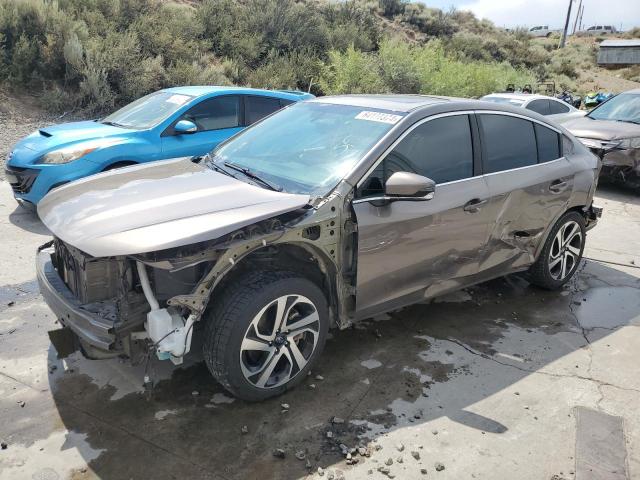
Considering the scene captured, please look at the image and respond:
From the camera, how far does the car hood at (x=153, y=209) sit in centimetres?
275

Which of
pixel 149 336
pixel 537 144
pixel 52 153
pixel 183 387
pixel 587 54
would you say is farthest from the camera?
pixel 587 54

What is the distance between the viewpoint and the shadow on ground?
Answer: 9.27ft

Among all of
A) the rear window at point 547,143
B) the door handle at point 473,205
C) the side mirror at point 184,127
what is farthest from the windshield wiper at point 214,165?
the rear window at point 547,143

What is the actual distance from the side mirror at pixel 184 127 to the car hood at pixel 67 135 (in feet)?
1.73

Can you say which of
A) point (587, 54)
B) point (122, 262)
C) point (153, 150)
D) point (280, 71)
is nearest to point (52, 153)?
point (153, 150)

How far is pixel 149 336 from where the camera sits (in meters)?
2.88

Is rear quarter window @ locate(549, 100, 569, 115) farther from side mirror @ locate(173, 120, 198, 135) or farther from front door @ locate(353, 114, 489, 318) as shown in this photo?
front door @ locate(353, 114, 489, 318)

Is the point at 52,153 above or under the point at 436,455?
above

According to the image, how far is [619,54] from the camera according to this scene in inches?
1631

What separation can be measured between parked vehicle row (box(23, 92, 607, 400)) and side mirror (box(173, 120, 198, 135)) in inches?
90.8

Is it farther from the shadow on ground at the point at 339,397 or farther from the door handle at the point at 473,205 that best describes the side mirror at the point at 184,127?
the door handle at the point at 473,205

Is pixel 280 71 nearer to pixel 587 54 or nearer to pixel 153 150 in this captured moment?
pixel 153 150

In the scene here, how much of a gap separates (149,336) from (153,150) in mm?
3981

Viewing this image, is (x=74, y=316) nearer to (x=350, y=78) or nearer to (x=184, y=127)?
(x=184, y=127)
